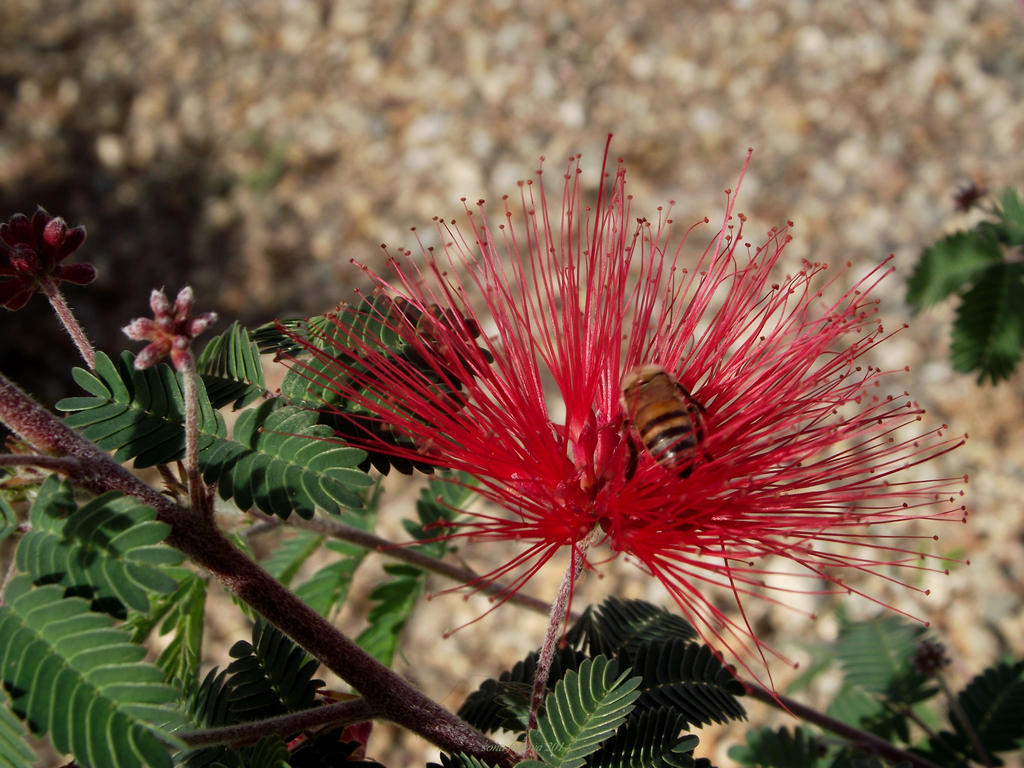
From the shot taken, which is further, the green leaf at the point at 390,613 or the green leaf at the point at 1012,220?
the green leaf at the point at 1012,220

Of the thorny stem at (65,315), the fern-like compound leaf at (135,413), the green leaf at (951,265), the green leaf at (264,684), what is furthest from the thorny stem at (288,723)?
the green leaf at (951,265)

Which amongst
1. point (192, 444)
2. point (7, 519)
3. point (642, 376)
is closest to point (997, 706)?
point (642, 376)

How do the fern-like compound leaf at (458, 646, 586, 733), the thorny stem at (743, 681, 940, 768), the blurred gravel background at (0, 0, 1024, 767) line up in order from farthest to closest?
the blurred gravel background at (0, 0, 1024, 767) < the thorny stem at (743, 681, 940, 768) < the fern-like compound leaf at (458, 646, 586, 733)

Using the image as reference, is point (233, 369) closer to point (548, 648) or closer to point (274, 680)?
point (274, 680)

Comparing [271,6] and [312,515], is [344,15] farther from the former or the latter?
[312,515]

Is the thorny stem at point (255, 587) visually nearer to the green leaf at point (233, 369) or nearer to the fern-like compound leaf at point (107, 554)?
the fern-like compound leaf at point (107, 554)

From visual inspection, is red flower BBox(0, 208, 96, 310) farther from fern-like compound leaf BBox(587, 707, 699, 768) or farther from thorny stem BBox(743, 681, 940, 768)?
thorny stem BBox(743, 681, 940, 768)

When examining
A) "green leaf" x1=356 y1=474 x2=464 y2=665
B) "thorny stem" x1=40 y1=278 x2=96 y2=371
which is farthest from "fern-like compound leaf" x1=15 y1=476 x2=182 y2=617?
"green leaf" x1=356 y1=474 x2=464 y2=665
